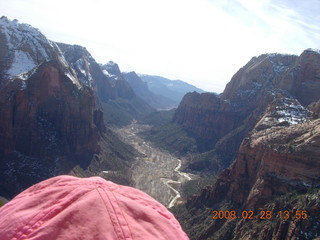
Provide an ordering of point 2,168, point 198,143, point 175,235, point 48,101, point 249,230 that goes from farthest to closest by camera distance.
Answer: point 198,143 < point 48,101 < point 2,168 < point 249,230 < point 175,235

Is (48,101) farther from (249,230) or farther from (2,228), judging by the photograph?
(2,228)

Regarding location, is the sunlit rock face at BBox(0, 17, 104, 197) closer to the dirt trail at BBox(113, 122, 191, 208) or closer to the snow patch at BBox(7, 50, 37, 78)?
the snow patch at BBox(7, 50, 37, 78)

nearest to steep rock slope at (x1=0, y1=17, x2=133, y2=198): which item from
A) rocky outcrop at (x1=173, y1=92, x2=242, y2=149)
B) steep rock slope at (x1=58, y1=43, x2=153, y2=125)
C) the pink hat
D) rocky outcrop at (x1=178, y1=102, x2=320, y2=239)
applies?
rocky outcrop at (x1=178, y1=102, x2=320, y2=239)

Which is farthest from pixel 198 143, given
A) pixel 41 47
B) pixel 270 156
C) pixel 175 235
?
pixel 175 235
